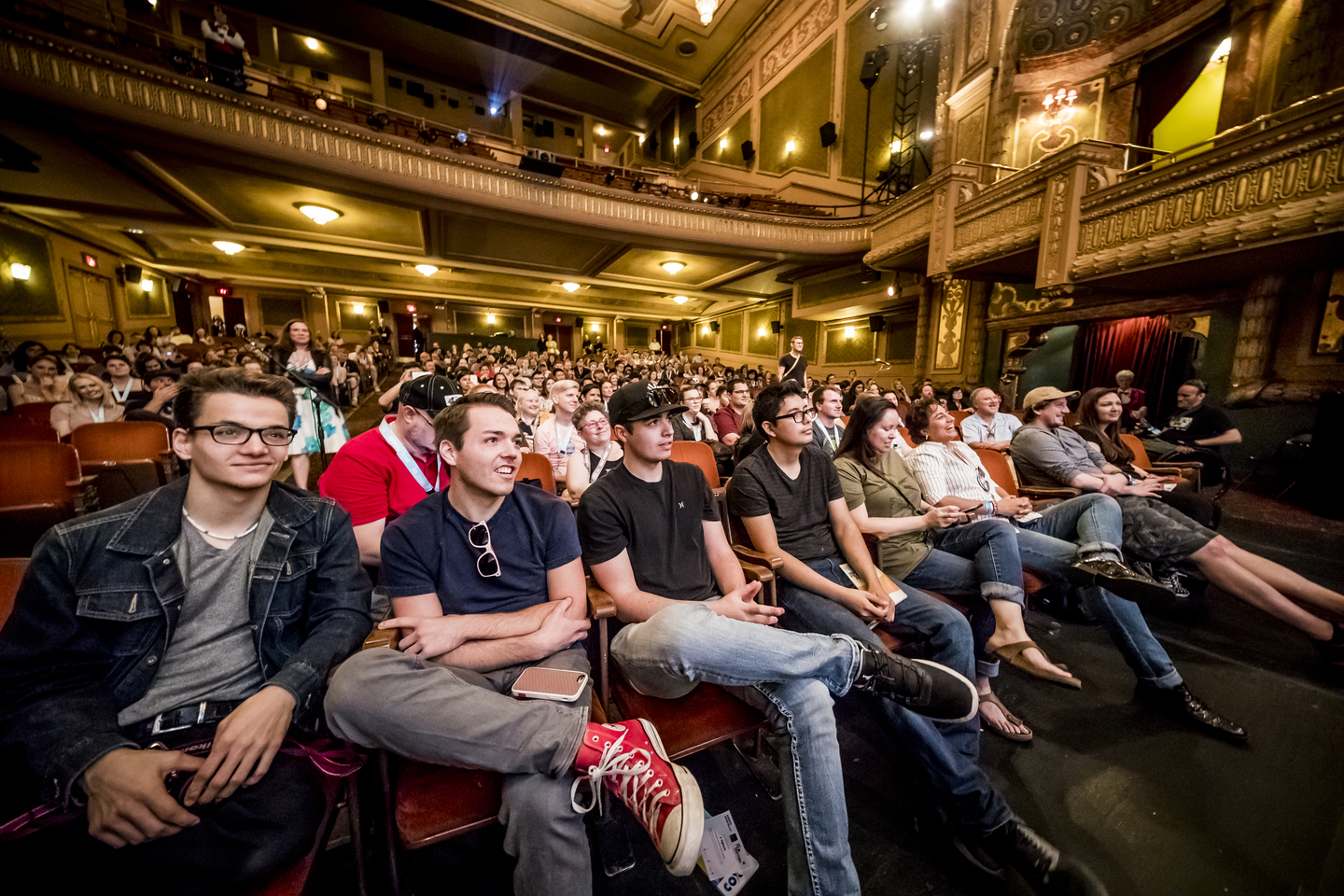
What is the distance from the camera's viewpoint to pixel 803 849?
1.17 meters

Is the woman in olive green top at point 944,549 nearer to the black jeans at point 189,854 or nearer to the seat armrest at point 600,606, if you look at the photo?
the seat armrest at point 600,606

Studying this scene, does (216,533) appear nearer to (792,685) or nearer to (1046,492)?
(792,685)

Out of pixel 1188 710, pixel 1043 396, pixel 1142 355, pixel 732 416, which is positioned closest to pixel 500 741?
pixel 1188 710

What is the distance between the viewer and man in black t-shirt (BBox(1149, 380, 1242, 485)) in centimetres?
442

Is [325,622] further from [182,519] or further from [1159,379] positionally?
[1159,379]

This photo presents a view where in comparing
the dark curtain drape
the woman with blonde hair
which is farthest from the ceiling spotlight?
the dark curtain drape

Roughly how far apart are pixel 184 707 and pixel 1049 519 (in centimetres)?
330

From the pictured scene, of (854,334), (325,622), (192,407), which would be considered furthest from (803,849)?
(854,334)

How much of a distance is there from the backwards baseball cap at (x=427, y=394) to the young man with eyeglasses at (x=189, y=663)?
20.0 inches

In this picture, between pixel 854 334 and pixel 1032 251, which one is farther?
pixel 854 334

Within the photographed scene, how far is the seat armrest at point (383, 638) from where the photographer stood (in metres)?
1.16

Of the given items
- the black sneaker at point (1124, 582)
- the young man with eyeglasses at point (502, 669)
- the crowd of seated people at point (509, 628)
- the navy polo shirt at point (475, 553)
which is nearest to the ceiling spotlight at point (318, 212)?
the crowd of seated people at point (509, 628)

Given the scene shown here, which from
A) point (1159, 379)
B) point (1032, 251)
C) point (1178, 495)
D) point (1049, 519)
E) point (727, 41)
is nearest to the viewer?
point (1049, 519)

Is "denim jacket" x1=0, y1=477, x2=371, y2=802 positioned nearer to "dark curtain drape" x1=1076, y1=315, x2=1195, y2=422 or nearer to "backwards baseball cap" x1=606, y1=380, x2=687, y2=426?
"backwards baseball cap" x1=606, y1=380, x2=687, y2=426
